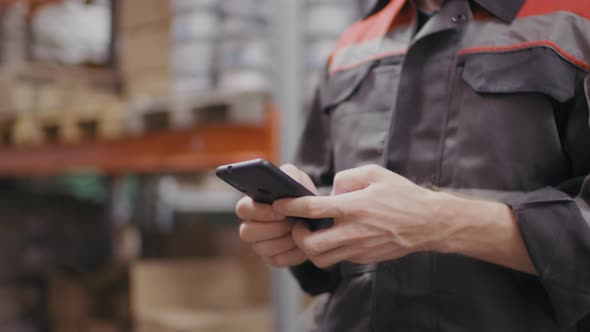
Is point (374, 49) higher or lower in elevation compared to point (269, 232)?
higher

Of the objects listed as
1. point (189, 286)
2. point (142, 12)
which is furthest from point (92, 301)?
point (142, 12)

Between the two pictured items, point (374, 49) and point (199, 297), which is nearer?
point (374, 49)

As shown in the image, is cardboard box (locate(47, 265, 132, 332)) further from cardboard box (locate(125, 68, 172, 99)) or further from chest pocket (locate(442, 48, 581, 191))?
chest pocket (locate(442, 48, 581, 191))

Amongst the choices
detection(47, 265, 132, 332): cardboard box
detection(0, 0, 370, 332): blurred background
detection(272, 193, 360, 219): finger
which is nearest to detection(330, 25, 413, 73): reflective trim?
detection(272, 193, 360, 219): finger

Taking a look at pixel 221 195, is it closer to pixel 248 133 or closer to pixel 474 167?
pixel 248 133

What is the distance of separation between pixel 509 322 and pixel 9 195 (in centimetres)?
387

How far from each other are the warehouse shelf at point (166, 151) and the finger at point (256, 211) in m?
1.34

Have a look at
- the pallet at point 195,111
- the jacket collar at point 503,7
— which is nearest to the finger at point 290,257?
the jacket collar at point 503,7

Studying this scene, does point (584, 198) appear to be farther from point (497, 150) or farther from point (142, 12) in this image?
point (142, 12)

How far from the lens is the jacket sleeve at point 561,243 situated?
102cm

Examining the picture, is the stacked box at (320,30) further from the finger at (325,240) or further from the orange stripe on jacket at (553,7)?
the finger at (325,240)

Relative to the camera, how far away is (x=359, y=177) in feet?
3.30

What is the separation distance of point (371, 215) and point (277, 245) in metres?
0.28

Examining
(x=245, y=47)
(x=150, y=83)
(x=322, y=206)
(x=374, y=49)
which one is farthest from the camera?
(x=150, y=83)
